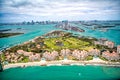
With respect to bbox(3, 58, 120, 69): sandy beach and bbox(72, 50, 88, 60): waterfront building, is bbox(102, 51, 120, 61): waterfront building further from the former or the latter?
bbox(72, 50, 88, 60): waterfront building

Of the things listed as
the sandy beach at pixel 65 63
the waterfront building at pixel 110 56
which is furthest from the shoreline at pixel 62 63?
the waterfront building at pixel 110 56

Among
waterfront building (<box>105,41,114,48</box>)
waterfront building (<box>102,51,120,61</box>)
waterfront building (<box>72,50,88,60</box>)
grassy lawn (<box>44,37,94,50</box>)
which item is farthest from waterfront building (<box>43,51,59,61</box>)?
waterfront building (<box>105,41,114,48</box>)

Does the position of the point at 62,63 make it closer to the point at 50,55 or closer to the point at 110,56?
the point at 50,55

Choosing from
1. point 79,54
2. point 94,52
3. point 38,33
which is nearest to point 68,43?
point 79,54

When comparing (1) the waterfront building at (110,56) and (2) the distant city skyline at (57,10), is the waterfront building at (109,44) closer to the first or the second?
(1) the waterfront building at (110,56)

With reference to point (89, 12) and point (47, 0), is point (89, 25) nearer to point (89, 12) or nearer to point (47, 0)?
point (89, 12)

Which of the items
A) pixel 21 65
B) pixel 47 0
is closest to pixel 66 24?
pixel 47 0
